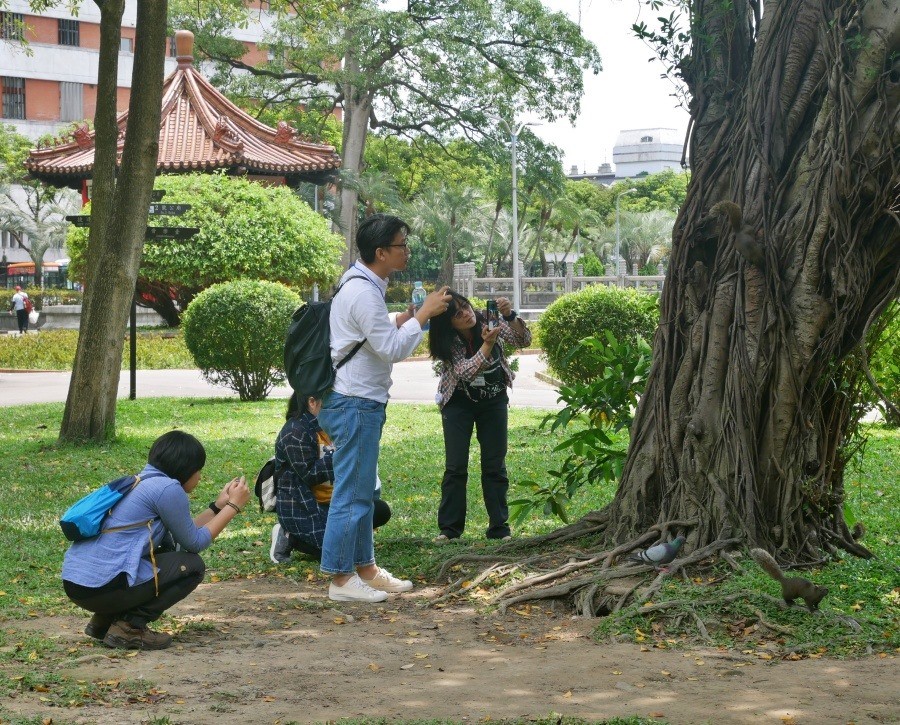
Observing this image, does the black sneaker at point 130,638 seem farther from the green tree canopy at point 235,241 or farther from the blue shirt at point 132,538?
the green tree canopy at point 235,241

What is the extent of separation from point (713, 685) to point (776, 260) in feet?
7.04

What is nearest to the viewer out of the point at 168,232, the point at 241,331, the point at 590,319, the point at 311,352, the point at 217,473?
the point at 311,352

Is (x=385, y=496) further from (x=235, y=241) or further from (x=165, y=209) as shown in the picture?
(x=235, y=241)

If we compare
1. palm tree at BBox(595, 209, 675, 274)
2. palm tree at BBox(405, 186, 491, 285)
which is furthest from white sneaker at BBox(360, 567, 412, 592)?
palm tree at BBox(595, 209, 675, 274)

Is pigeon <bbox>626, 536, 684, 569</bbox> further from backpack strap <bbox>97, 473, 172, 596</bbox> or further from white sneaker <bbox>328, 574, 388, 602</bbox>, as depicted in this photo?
backpack strap <bbox>97, 473, 172, 596</bbox>

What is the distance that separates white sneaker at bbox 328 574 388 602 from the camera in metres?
5.73

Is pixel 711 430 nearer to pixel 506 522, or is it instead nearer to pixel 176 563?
pixel 506 522

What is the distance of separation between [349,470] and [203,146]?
87.8 feet

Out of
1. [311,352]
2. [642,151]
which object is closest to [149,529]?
→ [311,352]

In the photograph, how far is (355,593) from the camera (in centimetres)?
574

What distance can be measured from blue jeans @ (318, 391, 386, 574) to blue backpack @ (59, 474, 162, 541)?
1.02m

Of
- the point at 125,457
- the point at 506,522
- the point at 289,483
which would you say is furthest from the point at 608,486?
the point at 125,457

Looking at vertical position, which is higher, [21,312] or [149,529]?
[149,529]

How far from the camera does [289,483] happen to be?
6.46 metres
